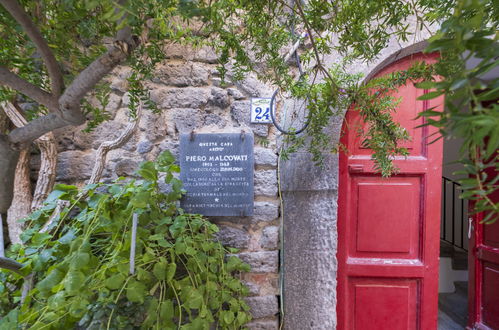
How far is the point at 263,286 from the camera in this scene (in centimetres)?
174

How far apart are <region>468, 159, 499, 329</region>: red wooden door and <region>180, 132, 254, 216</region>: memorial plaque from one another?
2062mm

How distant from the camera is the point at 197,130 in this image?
1.78 meters

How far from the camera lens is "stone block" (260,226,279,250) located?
1748 millimetres

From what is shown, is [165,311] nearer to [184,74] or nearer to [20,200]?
[20,200]

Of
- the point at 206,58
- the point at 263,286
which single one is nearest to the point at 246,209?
the point at 263,286

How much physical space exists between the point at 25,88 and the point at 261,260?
4.66 feet

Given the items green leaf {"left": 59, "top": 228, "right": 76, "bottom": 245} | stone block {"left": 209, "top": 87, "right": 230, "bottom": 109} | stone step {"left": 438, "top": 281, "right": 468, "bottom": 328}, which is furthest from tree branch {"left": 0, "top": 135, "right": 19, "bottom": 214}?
stone step {"left": 438, "top": 281, "right": 468, "bottom": 328}

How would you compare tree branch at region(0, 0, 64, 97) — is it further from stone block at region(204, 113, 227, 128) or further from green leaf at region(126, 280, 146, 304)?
stone block at region(204, 113, 227, 128)

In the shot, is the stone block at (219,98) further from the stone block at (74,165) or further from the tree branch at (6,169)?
the tree branch at (6,169)

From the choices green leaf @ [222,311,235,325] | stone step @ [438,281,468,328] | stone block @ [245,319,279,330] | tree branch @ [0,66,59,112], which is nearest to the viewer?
tree branch @ [0,66,59,112]

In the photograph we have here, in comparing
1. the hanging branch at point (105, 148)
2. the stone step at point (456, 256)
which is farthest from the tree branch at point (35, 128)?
the stone step at point (456, 256)

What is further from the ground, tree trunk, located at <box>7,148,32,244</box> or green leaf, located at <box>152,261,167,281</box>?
tree trunk, located at <box>7,148,32,244</box>

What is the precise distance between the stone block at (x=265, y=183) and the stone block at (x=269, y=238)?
22 centimetres

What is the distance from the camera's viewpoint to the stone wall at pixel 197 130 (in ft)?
5.72
